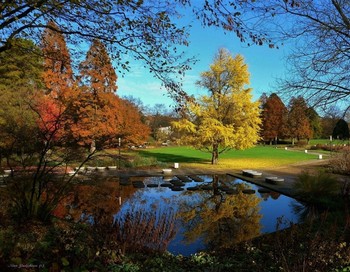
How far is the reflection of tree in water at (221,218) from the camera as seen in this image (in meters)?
8.36

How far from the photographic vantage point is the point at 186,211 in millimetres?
11070

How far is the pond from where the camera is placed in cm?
604

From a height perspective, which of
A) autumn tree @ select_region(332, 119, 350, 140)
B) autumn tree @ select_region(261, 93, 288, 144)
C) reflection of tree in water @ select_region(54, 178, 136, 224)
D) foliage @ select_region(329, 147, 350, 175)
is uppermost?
autumn tree @ select_region(261, 93, 288, 144)

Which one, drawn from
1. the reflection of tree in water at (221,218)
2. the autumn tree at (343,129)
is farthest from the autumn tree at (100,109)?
the autumn tree at (343,129)

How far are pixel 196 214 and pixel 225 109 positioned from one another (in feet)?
50.7

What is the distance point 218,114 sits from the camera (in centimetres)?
2491

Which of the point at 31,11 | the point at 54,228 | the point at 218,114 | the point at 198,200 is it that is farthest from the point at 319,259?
the point at 218,114

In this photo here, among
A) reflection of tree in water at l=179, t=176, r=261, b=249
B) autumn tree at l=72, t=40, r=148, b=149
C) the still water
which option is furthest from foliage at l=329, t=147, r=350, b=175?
autumn tree at l=72, t=40, r=148, b=149

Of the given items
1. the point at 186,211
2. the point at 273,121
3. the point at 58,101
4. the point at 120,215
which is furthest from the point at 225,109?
the point at 273,121

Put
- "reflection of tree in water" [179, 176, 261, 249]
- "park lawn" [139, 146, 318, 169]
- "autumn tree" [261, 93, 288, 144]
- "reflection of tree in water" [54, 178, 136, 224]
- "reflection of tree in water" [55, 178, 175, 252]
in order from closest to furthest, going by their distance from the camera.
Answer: "reflection of tree in water" [55, 178, 175, 252] < "reflection of tree in water" [179, 176, 261, 249] < "reflection of tree in water" [54, 178, 136, 224] < "park lawn" [139, 146, 318, 169] < "autumn tree" [261, 93, 288, 144]

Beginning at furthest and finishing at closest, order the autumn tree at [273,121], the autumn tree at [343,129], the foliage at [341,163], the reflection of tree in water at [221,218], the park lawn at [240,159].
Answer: the autumn tree at [273,121] → the park lawn at [240,159] → the foliage at [341,163] → the autumn tree at [343,129] → the reflection of tree in water at [221,218]

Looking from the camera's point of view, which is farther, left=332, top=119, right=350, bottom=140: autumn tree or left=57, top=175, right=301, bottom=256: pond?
left=332, top=119, right=350, bottom=140: autumn tree

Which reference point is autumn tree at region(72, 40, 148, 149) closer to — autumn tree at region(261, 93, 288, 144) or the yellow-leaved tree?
the yellow-leaved tree

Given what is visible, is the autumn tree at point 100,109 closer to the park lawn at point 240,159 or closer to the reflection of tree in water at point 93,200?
the reflection of tree in water at point 93,200
